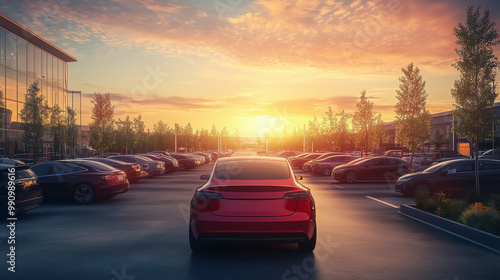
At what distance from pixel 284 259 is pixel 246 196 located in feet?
3.92

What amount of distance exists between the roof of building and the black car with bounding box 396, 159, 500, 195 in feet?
128

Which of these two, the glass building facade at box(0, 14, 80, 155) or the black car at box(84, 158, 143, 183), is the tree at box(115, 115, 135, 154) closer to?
the glass building facade at box(0, 14, 80, 155)

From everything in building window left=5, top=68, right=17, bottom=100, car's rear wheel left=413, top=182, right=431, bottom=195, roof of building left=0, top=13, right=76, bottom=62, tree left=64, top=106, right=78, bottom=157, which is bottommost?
car's rear wheel left=413, top=182, right=431, bottom=195

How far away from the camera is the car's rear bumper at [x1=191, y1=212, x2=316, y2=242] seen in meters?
6.11

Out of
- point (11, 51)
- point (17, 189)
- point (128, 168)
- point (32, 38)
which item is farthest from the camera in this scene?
point (32, 38)

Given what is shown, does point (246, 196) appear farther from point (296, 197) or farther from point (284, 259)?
point (284, 259)

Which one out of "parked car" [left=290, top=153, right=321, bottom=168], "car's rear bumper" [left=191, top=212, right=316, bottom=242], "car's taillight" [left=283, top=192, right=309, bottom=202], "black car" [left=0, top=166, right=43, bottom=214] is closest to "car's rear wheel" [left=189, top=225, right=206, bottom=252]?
"car's rear bumper" [left=191, top=212, right=316, bottom=242]

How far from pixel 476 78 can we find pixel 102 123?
44.0 metres

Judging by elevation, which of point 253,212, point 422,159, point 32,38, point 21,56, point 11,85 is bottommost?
point 422,159

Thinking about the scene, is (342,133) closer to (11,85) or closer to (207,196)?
(11,85)

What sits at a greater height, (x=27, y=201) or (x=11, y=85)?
(x=11, y=85)

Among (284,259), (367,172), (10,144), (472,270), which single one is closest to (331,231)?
(284,259)

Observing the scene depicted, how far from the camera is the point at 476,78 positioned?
1476 centimetres

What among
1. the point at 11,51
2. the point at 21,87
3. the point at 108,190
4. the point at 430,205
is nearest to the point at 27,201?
the point at 108,190
